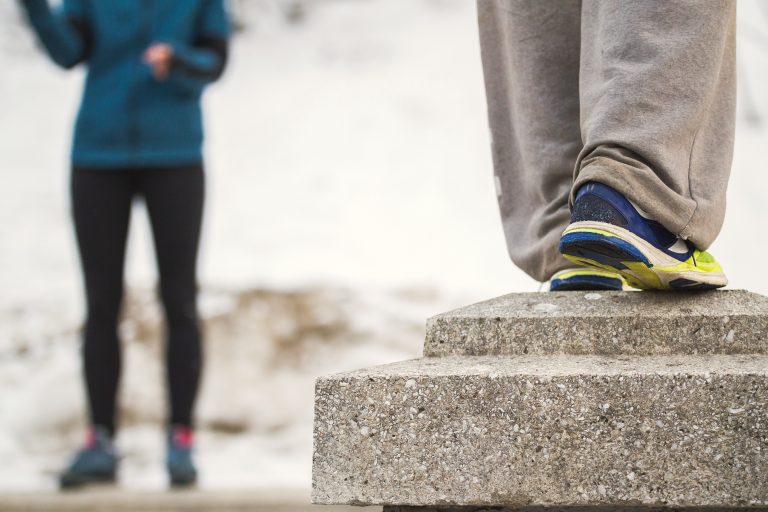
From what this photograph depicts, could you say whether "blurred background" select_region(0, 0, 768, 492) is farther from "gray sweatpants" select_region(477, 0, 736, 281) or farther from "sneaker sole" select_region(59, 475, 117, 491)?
"gray sweatpants" select_region(477, 0, 736, 281)

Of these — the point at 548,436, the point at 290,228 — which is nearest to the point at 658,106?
the point at 548,436

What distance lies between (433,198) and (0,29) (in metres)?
4.17

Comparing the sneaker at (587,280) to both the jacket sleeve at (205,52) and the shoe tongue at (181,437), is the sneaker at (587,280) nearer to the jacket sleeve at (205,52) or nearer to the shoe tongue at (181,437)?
the shoe tongue at (181,437)

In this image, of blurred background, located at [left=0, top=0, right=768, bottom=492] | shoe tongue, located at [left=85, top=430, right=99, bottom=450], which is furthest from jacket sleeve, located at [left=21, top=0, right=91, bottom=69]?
blurred background, located at [left=0, top=0, right=768, bottom=492]

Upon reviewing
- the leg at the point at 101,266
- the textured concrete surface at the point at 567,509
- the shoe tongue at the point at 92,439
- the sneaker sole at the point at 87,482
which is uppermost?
the textured concrete surface at the point at 567,509

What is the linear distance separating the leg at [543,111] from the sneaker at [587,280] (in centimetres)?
2

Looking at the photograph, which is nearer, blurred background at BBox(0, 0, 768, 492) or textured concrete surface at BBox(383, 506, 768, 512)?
textured concrete surface at BBox(383, 506, 768, 512)

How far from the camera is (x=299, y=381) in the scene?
4023mm

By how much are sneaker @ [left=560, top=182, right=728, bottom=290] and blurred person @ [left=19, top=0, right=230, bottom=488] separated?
5.21 feet

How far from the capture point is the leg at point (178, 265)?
2449 mm

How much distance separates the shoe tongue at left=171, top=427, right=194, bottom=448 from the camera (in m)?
2.40

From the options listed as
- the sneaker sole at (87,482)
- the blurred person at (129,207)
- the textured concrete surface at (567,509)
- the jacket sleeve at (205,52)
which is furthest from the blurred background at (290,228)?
the textured concrete surface at (567,509)

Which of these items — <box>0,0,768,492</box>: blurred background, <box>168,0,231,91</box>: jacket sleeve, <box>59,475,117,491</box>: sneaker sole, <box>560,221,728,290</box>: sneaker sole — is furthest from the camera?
<box>0,0,768,492</box>: blurred background

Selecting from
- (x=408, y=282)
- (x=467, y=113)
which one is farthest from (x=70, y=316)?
(x=467, y=113)
